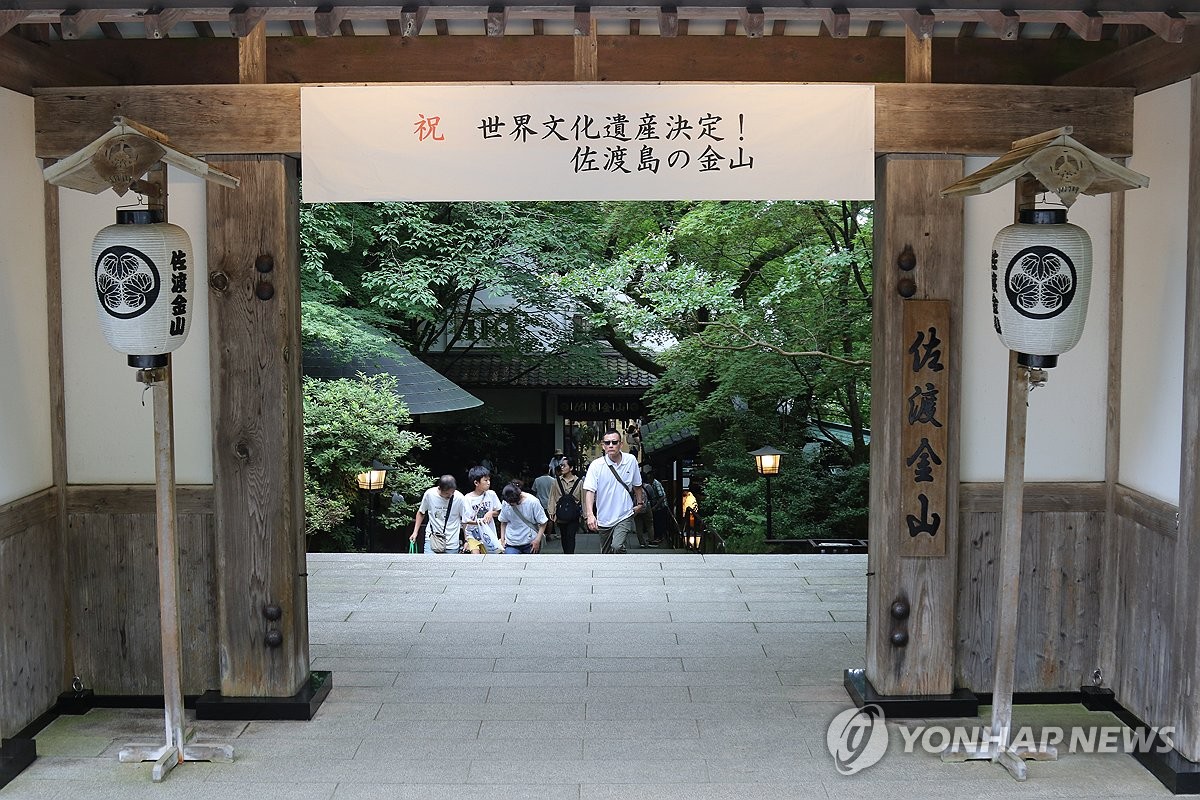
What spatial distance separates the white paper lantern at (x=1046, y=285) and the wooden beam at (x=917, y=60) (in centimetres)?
109

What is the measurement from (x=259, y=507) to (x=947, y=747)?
11.3ft

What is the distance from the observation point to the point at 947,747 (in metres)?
4.80

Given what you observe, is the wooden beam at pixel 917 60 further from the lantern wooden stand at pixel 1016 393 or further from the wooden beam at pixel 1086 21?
the wooden beam at pixel 1086 21

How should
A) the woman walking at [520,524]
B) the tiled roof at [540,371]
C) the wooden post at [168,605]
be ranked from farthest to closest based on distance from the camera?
the tiled roof at [540,371], the woman walking at [520,524], the wooden post at [168,605]

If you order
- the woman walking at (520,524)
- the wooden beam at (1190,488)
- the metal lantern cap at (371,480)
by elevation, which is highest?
the wooden beam at (1190,488)

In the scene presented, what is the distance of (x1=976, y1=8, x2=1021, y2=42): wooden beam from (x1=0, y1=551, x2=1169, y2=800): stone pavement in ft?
10.1

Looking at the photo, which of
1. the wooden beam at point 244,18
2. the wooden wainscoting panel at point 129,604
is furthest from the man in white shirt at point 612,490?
the wooden beam at point 244,18

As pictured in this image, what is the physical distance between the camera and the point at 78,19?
415cm

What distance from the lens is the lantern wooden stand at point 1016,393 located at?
14.1 feet

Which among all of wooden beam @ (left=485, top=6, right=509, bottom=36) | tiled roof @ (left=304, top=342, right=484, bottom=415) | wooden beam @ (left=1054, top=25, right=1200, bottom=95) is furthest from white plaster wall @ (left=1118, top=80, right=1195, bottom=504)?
tiled roof @ (left=304, top=342, right=484, bottom=415)

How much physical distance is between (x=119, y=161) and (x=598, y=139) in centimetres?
209

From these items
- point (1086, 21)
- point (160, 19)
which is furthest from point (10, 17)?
point (1086, 21)

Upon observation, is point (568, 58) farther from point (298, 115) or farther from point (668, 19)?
point (298, 115)

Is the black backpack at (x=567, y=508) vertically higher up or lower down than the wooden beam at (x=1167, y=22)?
lower down
